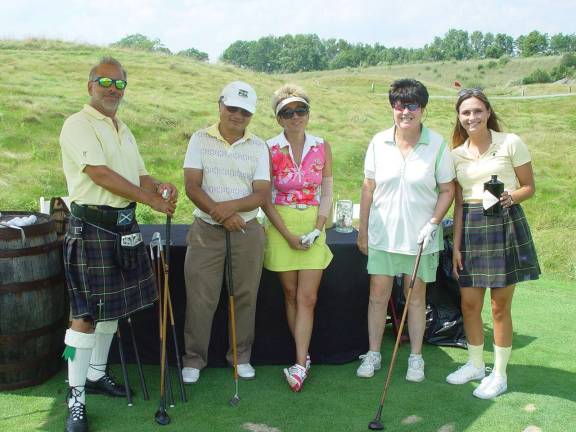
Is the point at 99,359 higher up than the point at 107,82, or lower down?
lower down

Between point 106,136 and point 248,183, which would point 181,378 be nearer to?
point 248,183

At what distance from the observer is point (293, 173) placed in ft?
12.6

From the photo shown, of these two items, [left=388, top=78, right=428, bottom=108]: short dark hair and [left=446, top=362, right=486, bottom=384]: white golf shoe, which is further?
[left=446, top=362, right=486, bottom=384]: white golf shoe

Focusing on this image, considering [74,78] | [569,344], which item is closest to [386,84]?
[74,78]

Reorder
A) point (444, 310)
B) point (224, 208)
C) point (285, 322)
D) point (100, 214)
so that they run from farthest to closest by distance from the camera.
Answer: point (444, 310) → point (285, 322) → point (224, 208) → point (100, 214)

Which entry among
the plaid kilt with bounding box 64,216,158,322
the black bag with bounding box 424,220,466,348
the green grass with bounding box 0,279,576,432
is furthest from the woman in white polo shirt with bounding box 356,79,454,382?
the plaid kilt with bounding box 64,216,158,322

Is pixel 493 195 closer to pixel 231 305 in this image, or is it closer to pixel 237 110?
pixel 237 110

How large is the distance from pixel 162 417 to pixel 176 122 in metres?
12.5

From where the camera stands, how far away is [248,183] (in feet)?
12.2

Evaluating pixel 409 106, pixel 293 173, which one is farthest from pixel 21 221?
pixel 409 106

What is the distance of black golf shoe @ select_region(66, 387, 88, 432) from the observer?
3.28m

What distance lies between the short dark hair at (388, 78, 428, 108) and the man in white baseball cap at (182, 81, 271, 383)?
2.68ft

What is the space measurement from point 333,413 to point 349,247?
1094 millimetres

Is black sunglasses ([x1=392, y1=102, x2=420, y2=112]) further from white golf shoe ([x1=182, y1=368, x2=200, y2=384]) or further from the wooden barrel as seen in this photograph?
the wooden barrel
